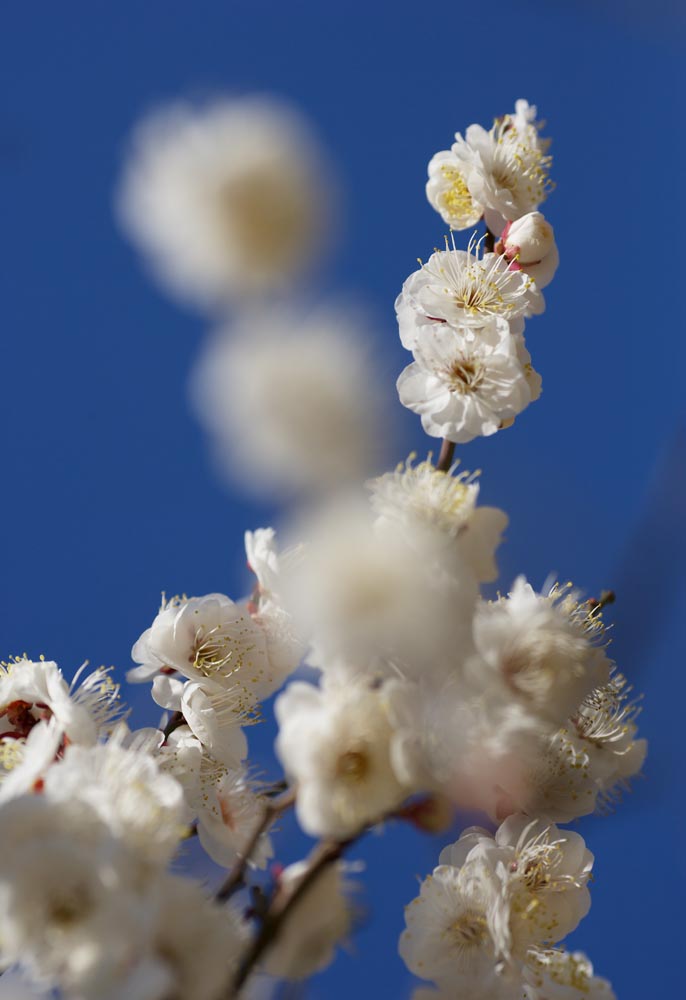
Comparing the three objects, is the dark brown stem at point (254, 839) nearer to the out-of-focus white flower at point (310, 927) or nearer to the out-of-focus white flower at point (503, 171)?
the out-of-focus white flower at point (310, 927)

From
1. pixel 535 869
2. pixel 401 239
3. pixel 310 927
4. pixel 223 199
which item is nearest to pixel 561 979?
pixel 535 869

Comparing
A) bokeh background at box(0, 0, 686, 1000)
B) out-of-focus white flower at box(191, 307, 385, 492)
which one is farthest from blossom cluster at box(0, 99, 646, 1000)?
bokeh background at box(0, 0, 686, 1000)

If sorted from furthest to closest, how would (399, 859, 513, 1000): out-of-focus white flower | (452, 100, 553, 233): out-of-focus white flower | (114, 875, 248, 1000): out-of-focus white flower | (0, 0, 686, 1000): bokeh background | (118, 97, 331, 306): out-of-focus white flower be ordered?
1. (0, 0, 686, 1000): bokeh background
2. (452, 100, 553, 233): out-of-focus white flower
3. (399, 859, 513, 1000): out-of-focus white flower
4. (114, 875, 248, 1000): out-of-focus white flower
5. (118, 97, 331, 306): out-of-focus white flower

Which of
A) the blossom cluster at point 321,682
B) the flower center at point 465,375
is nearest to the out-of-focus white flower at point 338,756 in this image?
the blossom cluster at point 321,682

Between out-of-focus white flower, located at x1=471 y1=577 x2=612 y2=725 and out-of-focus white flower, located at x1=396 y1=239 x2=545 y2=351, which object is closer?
out-of-focus white flower, located at x1=471 y1=577 x2=612 y2=725

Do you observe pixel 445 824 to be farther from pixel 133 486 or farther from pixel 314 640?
pixel 133 486

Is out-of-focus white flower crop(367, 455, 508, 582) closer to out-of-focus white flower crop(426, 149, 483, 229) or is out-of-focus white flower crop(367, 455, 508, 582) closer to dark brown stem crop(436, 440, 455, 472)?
dark brown stem crop(436, 440, 455, 472)

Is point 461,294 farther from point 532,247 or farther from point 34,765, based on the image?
point 34,765
